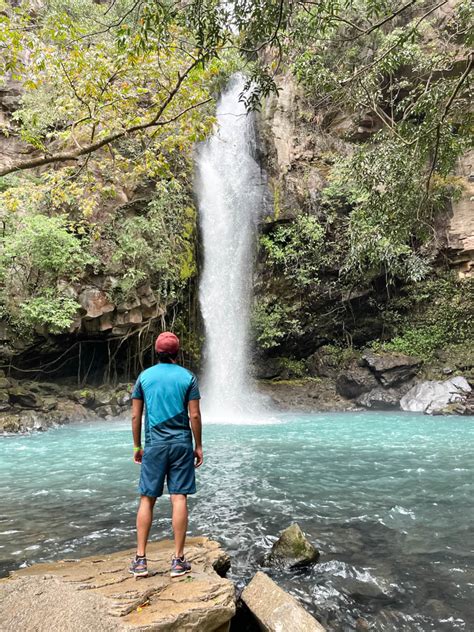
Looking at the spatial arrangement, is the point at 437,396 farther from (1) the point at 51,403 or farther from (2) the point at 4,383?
(2) the point at 4,383

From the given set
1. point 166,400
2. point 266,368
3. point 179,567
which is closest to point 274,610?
point 179,567

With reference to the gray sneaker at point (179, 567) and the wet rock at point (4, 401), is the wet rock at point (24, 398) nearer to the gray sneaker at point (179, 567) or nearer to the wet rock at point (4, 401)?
the wet rock at point (4, 401)

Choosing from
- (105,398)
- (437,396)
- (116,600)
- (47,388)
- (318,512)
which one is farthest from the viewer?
(437,396)

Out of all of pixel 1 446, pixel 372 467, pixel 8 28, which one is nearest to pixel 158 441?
pixel 8 28

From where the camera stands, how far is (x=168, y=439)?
336 centimetres

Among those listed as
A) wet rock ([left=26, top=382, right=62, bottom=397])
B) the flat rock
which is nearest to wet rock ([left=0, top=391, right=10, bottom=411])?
wet rock ([left=26, top=382, right=62, bottom=397])

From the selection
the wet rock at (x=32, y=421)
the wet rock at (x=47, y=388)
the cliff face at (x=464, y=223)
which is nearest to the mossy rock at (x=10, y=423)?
the wet rock at (x=32, y=421)

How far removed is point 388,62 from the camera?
6.30m

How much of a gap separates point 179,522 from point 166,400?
89cm

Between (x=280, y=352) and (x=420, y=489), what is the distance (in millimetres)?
13840

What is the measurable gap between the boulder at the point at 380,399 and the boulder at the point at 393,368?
342 mm

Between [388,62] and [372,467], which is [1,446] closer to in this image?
[372,467]

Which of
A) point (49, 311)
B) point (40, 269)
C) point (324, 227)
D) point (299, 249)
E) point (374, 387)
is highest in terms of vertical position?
point (324, 227)

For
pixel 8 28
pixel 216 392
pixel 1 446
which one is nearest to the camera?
pixel 8 28
